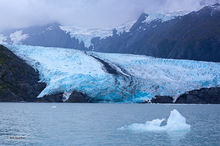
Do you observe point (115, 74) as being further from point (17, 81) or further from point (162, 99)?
point (17, 81)

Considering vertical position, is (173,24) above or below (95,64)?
above

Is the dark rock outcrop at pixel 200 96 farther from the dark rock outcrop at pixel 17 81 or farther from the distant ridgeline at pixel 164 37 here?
the distant ridgeline at pixel 164 37

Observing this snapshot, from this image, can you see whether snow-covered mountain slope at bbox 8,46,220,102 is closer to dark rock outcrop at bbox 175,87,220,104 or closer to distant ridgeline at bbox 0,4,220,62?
dark rock outcrop at bbox 175,87,220,104

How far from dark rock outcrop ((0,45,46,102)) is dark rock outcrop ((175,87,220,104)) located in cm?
2529

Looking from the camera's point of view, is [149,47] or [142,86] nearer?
[142,86]

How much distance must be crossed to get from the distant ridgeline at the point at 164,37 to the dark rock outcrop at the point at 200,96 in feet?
216

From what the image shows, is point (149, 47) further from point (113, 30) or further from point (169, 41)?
point (113, 30)

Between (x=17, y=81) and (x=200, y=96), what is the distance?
33891 millimetres

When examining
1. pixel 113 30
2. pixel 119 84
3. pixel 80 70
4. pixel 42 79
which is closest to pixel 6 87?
pixel 42 79

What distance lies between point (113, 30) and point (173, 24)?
33488 millimetres

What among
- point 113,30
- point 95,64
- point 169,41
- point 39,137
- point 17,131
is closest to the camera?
point 39,137

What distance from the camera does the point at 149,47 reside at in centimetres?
16700

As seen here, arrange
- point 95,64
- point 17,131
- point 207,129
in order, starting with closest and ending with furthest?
point 17,131, point 207,129, point 95,64

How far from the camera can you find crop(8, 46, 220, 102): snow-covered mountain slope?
63.9 meters
